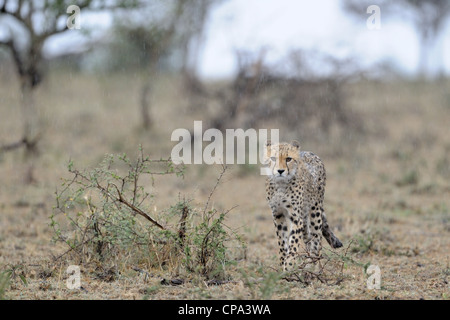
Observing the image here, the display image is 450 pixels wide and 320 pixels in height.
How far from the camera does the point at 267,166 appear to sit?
657 centimetres

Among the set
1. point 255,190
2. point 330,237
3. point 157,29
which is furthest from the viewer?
point 157,29

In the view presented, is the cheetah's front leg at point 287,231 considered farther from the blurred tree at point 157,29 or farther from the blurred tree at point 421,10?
the blurred tree at point 421,10

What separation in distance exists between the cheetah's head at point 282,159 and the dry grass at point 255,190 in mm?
650

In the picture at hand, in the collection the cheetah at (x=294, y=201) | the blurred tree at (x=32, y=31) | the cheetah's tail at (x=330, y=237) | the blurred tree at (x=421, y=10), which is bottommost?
the cheetah's tail at (x=330, y=237)

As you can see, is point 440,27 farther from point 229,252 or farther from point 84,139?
point 229,252

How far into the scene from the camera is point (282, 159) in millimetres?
6367

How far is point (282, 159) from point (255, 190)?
5.97 m

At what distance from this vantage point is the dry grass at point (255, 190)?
5.65 metres

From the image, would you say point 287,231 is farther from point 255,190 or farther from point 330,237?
point 255,190

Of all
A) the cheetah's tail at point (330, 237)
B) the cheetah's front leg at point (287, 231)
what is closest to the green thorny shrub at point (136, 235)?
the cheetah's front leg at point (287, 231)

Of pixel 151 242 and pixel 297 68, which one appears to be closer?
pixel 151 242

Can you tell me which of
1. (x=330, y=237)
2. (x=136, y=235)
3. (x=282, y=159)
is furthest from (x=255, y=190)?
(x=136, y=235)

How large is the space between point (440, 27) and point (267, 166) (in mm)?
23398
